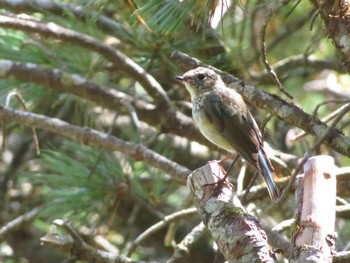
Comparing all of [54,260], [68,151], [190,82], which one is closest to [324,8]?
[190,82]

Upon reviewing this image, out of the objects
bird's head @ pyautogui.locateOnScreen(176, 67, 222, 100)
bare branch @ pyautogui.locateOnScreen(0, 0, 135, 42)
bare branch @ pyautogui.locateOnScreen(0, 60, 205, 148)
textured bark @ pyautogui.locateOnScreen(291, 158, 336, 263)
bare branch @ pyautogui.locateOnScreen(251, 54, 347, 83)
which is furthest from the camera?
bare branch @ pyautogui.locateOnScreen(251, 54, 347, 83)

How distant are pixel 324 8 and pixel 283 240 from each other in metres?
1.01

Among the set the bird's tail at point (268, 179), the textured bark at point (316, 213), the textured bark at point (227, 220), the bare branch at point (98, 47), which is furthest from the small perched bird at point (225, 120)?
the textured bark at point (316, 213)

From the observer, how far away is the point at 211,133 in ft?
12.3

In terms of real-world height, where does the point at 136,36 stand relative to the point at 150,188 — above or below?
above

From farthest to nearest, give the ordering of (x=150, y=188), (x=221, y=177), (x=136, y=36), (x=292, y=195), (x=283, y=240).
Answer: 1. (x=150, y=188)
2. (x=136, y=36)
3. (x=292, y=195)
4. (x=283, y=240)
5. (x=221, y=177)

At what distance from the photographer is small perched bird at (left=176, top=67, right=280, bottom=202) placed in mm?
3570

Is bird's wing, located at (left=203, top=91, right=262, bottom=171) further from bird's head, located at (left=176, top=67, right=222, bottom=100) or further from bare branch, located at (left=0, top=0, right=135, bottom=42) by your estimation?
bare branch, located at (left=0, top=0, right=135, bottom=42)

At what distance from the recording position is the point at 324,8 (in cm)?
→ 292

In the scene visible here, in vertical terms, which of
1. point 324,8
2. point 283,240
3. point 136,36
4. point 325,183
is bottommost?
point 325,183

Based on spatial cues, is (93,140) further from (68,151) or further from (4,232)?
(68,151)

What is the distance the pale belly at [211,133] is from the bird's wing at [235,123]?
15 millimetres

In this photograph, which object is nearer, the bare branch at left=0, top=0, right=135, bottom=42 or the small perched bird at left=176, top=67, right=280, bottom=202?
the small perched bird at left=176, top=67, right=280, bottom=202

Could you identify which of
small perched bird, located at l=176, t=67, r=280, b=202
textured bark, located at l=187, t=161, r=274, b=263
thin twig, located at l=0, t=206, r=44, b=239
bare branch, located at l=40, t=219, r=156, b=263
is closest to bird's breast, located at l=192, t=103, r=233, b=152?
small perched bird, located at l=176, t=67, r=280, b=202
